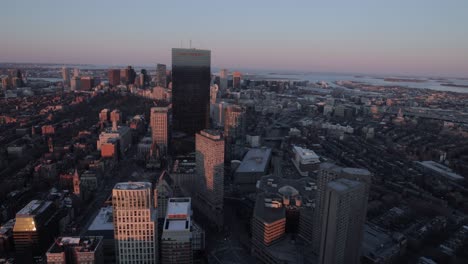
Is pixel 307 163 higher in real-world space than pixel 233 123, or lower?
lower

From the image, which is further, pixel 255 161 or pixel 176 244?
pixel 255 161

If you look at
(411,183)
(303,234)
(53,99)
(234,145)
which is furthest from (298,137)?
(53,99)

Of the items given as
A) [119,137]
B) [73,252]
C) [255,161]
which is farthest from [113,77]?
[73,252]

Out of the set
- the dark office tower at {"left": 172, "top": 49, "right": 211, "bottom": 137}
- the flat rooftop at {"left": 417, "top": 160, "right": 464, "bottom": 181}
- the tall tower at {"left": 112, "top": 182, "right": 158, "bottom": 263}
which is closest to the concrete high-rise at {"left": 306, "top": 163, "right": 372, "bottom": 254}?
the tall tower at {"left": 112, "top": 182, "right": 158, "bottom": 263}

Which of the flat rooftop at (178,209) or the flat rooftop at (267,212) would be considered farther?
the flat rooftop at (267,212)

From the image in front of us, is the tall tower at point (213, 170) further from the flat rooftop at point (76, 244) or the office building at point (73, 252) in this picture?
the office building at point (73, 252)

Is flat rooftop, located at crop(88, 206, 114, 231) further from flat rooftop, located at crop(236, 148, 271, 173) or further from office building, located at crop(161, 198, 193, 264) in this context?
flat rooftop, located at crop(236, 148, 271, 173)

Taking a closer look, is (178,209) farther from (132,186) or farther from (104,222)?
Answer: (104,222)

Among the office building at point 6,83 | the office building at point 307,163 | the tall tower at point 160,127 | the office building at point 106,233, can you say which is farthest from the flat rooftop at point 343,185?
the office building at point 6,83
